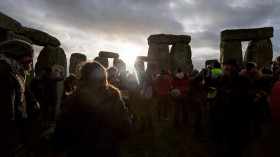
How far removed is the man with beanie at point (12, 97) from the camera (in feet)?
7.41

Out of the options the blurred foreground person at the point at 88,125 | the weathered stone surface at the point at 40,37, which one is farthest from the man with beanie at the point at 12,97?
the weathered stone surface at the point at 40,37

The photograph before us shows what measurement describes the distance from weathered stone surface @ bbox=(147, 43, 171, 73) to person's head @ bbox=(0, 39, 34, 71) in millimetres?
14087

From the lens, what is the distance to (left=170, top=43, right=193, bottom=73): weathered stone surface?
52.8ft

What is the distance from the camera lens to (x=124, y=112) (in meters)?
2.73

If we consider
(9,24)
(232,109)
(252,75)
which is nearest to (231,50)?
(252,75)

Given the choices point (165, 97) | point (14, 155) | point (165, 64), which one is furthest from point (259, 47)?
point (14, 155)

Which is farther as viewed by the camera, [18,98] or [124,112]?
[124,112]

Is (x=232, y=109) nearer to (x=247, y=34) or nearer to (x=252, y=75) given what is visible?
(x=252, y=75)

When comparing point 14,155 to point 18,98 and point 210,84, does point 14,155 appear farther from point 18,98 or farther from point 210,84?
point 210,84

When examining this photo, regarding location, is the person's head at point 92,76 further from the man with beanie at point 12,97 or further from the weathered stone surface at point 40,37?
the weathered stone surface at point 40,37

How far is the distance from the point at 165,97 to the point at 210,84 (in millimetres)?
3520

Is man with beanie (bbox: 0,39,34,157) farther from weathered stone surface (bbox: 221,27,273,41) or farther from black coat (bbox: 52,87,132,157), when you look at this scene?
weathered stone surface (bbox: 221,27,273,41)

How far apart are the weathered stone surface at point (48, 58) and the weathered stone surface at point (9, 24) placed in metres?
3.16

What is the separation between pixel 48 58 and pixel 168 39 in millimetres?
7863
